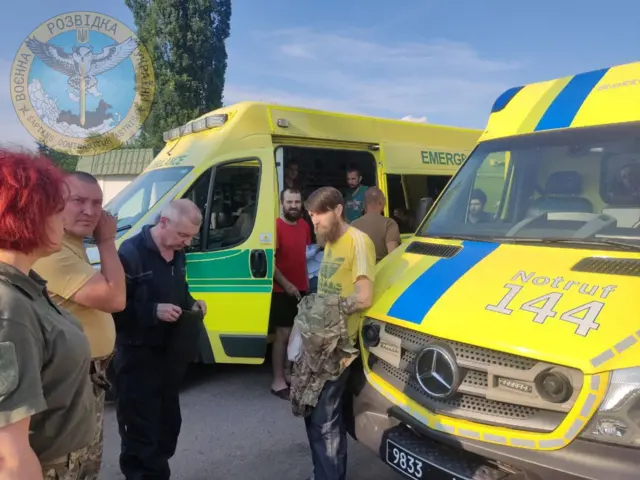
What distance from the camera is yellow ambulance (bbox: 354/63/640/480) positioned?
6.86ft

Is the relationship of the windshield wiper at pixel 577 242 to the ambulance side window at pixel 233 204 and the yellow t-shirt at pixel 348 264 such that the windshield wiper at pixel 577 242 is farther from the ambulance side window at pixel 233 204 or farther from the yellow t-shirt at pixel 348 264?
the ambulance side window at pixel 233 204

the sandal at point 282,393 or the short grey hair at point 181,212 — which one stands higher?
the short grey hair at point 181,212

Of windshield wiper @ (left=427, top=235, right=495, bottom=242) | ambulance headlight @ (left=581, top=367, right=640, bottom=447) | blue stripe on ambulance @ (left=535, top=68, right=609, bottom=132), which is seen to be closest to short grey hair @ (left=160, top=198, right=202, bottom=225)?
windshield wiper @ (left=427, top=235, right=495, bottom=242)

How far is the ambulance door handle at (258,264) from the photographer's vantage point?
15.5 ft

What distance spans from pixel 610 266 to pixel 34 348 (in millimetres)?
2393

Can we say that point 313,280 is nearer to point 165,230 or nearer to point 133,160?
point 165,230

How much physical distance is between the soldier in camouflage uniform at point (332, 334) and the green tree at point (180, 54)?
1744cm

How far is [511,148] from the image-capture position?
368cm

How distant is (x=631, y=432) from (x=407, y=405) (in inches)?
39.6

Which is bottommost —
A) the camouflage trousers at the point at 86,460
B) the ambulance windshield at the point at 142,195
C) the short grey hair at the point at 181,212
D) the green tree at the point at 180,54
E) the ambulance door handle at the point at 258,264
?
the camouflage trousers at the point at 86,460

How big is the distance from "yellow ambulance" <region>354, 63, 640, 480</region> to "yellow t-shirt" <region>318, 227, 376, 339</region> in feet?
0.62

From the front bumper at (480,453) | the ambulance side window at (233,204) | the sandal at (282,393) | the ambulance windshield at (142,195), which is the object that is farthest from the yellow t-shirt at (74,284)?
the sandal at (282,393)

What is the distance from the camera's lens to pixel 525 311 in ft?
7.89

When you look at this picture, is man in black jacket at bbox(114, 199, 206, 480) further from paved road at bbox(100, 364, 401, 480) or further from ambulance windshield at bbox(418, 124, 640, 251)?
ambulance windshield at bbox(418, 124, 640, 251)
